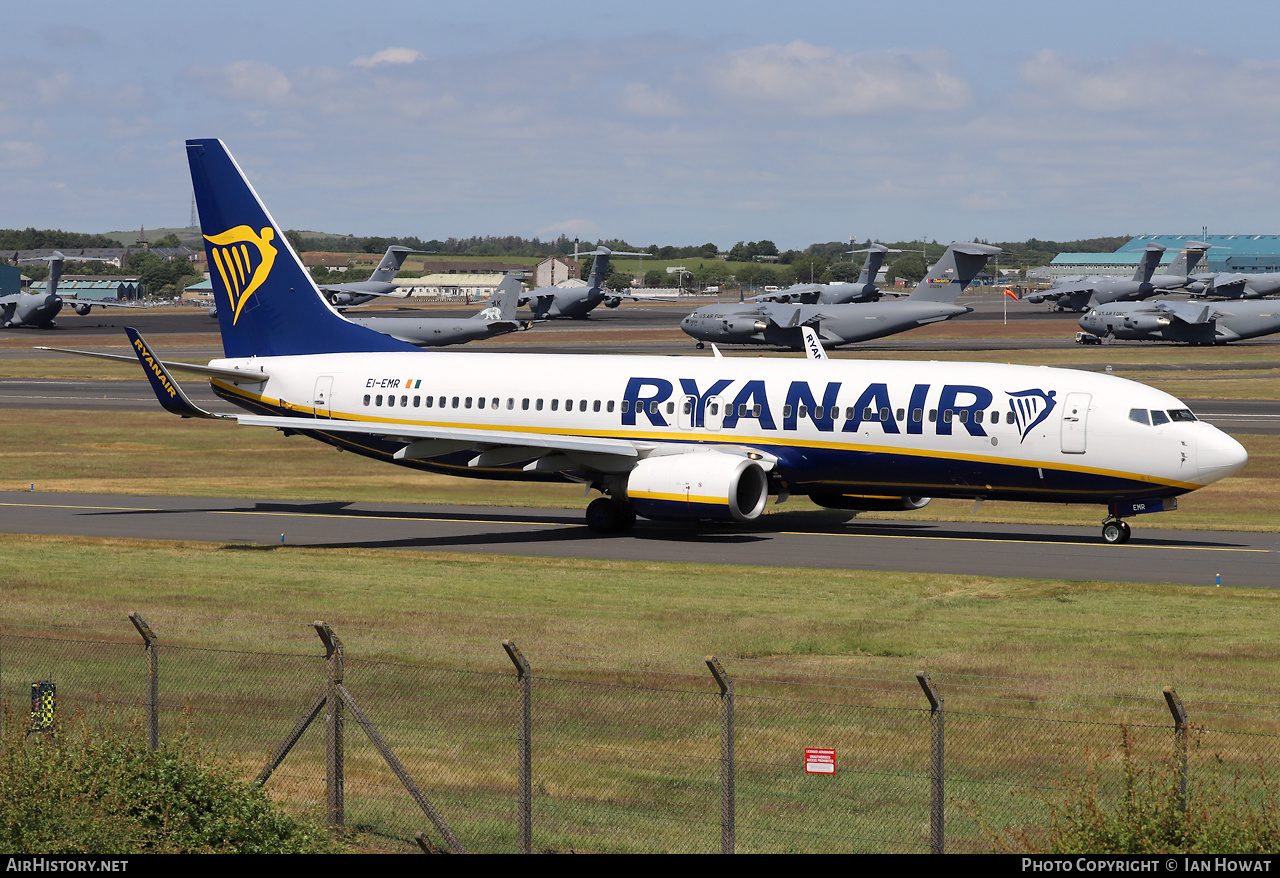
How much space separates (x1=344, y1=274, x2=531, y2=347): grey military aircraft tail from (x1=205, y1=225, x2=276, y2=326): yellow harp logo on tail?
73024mm

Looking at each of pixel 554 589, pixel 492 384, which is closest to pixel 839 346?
pixel 492 384

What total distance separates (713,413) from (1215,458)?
12130 millimetres

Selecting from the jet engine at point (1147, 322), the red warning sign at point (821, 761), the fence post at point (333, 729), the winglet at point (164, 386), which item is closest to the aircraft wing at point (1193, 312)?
the jet engine at point (1147, 322)

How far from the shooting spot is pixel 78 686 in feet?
64.6

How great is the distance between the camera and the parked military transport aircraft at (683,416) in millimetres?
34406

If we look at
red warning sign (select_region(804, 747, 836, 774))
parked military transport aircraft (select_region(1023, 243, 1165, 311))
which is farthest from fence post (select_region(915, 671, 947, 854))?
parked military transport aircraft (select_region(1023, 243, 1165, 311))

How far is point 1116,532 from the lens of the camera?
3531 centimetres

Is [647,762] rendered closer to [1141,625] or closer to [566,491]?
[1141,625]

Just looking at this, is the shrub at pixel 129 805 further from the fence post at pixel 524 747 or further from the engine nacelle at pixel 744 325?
the engine nacelle at pixel 744 325

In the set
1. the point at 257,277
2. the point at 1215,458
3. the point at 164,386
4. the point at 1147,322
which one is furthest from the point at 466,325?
the point at 1215,458

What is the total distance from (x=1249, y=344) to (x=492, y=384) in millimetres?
Answer: 101247

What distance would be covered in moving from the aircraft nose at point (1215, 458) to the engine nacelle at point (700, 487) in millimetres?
10284

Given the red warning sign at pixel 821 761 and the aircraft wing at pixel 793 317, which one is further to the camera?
the aircraft wing at pixel 793 317

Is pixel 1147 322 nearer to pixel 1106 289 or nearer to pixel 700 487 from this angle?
pixel 1106 289
